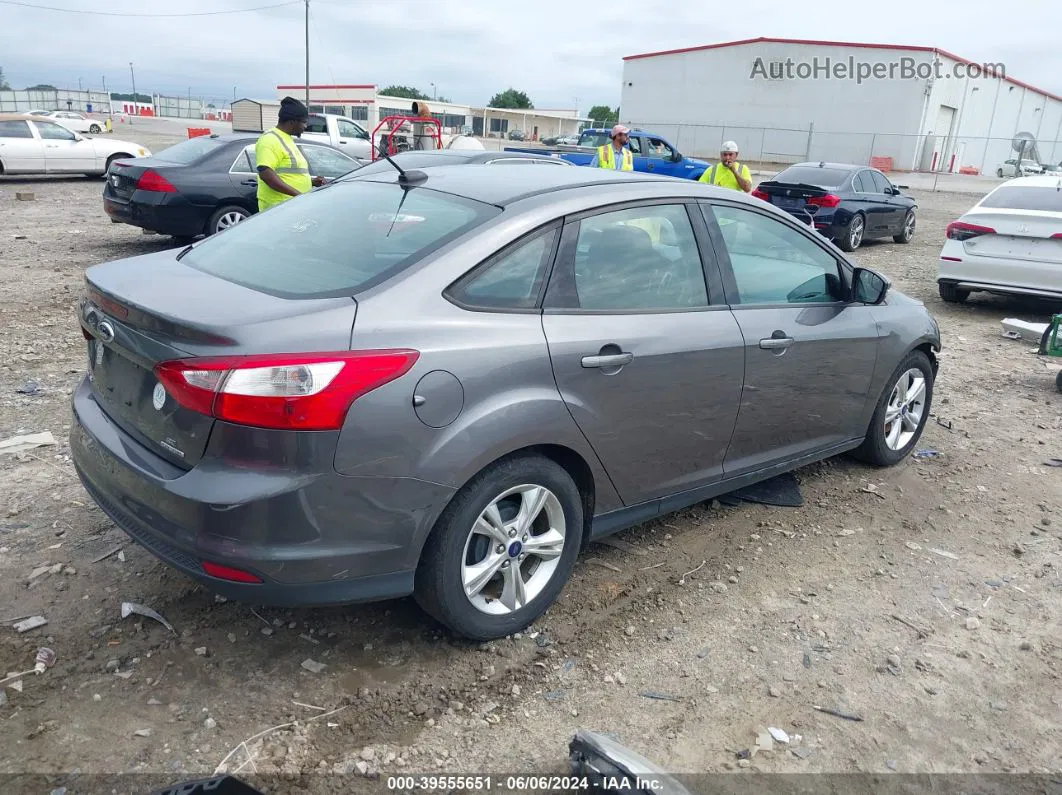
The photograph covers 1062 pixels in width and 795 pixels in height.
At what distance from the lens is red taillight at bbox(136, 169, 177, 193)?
32.9ft

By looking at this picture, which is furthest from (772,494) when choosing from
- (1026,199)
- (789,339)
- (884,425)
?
(1026,199)

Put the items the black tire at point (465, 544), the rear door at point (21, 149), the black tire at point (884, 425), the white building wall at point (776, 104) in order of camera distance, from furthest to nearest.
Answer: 1. the white building wall at point (776, 104)
2. the rear door at point (21, 149)
3. the black tire at point (884, 425)
4. the black tire at point (465, 544)

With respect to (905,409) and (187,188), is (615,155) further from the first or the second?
(905,409)

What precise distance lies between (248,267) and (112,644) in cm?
146

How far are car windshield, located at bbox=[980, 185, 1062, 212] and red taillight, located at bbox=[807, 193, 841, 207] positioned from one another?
3829mm

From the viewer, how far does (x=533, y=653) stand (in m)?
3.24

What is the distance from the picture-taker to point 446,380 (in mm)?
2770

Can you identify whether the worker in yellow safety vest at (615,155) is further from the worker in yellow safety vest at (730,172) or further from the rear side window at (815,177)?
the rear side window at (815,177)

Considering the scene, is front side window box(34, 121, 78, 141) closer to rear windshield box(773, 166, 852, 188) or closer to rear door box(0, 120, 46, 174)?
rear door box(0, 120, 46, 174)

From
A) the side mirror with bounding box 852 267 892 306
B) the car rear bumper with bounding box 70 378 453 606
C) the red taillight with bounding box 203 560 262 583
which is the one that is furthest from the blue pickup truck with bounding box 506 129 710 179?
the red taillight with bounding box 203 560 262 583

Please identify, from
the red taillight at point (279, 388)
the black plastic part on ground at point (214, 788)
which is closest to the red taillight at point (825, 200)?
the red taillight at point (279, 388)

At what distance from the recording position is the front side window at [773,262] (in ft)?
12.9

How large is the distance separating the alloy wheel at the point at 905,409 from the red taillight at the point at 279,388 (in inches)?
138

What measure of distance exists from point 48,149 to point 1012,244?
1832 cm
